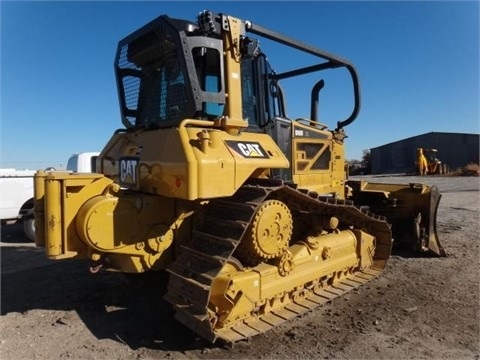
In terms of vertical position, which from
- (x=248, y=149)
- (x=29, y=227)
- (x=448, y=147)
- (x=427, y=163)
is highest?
(x=448, y=147)

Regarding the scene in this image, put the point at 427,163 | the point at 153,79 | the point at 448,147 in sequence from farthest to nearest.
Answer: the point at 448,147 < the point at 427,163 < the point at 153,79

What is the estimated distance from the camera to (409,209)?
22.9ft

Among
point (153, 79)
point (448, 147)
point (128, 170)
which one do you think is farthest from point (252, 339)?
point (448, 147)

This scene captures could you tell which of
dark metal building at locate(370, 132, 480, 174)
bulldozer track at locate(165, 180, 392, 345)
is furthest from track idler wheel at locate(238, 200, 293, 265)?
dark metal building at locate(370, 132, 480, 174)

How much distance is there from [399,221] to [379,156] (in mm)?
40093

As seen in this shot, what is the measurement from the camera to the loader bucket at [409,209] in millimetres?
6785

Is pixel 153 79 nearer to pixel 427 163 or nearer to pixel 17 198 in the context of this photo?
pixel 17 198

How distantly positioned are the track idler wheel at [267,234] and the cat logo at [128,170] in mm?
1368

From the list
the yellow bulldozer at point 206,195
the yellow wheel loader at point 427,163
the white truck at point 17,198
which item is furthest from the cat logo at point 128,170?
the yellow wheel loader at point 427,163

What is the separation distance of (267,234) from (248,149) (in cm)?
88

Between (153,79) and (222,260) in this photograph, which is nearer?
(222,260)

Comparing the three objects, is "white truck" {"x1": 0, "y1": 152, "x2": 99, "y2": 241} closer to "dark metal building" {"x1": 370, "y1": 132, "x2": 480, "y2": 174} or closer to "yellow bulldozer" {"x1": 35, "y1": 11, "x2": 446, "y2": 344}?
"yellow bulldozer" {"x1": 35, "y1": 11, "x2": 446, "y2": 344}

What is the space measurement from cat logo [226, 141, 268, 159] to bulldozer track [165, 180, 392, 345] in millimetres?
308

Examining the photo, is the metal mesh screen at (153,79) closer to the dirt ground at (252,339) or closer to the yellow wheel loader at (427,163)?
the dirt ground at (252,339)
